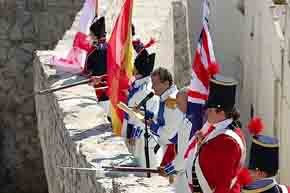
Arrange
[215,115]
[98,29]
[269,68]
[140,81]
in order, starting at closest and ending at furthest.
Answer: [215,115]
[140,81]
[98,29]
[269,68]

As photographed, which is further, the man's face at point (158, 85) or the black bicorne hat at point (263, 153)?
the man's face at point (158, 85)

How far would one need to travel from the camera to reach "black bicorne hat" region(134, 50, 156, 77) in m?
8.02

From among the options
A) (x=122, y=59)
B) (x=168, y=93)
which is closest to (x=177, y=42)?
(x=122, y=59)

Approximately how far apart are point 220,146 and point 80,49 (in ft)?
13.8

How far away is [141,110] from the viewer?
7785 millimetres

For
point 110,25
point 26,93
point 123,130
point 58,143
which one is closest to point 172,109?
point 123,130

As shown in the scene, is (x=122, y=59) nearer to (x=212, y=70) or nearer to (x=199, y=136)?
(x=212, y=70)

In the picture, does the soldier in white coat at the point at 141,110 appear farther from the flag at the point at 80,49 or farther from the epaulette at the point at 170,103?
the flag at the point at 80,49

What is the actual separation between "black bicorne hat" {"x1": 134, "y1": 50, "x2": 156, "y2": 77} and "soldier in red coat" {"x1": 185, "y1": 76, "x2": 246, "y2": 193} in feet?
7.26

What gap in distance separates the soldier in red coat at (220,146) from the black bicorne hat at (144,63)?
2212 mm

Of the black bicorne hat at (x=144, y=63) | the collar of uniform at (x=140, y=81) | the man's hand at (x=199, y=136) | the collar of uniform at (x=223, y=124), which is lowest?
the collar of uniform at (x=140, y=81)

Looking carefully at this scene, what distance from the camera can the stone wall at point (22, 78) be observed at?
12938mm

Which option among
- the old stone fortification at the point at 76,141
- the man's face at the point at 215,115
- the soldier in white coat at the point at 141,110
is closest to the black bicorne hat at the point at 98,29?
the old stone fortification at the point at 76,141

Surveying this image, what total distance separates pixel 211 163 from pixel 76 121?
237 centimetres
